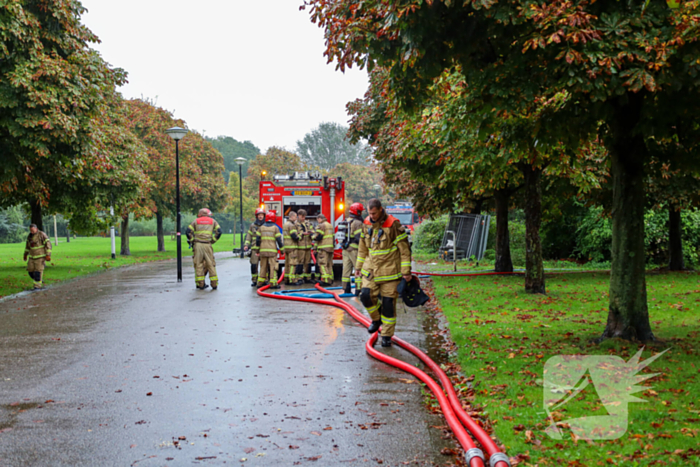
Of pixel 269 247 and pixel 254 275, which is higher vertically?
pixel 269 247

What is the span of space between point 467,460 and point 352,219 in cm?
982

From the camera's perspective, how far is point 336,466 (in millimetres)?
4289

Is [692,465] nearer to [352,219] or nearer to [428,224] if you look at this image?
[352,219]

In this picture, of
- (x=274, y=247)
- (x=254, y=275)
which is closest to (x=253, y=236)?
(x=274, y=247)

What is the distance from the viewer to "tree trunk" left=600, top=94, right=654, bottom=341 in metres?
7.69

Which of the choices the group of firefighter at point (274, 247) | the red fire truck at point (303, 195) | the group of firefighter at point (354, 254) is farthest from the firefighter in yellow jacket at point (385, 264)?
→ the red fire truck at point (303, 195)

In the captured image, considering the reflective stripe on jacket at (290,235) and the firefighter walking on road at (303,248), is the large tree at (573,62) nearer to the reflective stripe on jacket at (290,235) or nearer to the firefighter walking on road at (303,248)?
the reflective stripe on jacket at (290,235)

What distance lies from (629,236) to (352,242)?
6.97 metres

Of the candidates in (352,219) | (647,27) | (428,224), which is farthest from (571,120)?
(428,224)

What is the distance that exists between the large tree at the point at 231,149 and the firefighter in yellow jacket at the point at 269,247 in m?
101

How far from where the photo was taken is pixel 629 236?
305 inches

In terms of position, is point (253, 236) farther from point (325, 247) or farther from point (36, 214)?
point (36, 214)

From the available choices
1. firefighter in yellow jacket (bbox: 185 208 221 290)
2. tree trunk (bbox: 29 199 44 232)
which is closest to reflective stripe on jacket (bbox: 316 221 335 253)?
firefighter in yellow jacket (bbox: 185 208 221 290)

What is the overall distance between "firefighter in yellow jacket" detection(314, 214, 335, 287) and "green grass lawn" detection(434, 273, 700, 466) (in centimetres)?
313
